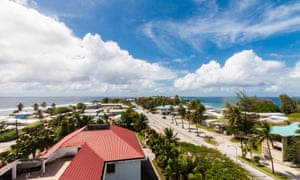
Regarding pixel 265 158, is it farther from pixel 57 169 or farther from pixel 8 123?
pixel 8 123

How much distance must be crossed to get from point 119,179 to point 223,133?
46631 mm

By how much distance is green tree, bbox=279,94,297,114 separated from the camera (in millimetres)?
90438

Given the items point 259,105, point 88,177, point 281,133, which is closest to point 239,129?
point 281,133

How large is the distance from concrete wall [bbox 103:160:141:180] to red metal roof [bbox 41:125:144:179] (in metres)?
0.58

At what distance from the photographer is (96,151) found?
17.1 m

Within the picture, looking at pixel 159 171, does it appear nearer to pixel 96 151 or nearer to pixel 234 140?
pixel 96 151

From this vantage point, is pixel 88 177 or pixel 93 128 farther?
pixel 93 128

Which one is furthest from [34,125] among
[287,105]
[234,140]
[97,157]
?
[287,105]

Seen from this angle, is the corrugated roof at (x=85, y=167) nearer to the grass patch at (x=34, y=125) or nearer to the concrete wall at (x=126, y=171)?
the concrete wall at (x=126, y=171)

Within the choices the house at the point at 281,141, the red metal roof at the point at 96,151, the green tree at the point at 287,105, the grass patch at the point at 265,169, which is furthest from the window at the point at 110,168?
the green tree at the point at 287,105

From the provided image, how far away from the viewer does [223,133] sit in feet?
175

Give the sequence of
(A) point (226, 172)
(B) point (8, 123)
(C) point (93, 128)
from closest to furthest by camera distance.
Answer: (A) point (226, 172), (C) point (93, 128), (B) point (8, 123)

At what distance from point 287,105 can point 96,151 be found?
114m

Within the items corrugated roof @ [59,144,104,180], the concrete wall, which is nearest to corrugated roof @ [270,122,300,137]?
the concrete wall
